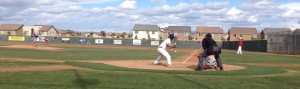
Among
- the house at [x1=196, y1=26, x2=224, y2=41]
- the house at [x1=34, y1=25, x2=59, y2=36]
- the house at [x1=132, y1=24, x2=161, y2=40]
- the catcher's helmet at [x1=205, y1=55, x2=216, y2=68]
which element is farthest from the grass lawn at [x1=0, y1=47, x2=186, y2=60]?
the house at [x1=34, y1=25, x2=59, y2=36]

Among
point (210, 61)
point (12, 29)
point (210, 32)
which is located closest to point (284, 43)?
point (210, 61)

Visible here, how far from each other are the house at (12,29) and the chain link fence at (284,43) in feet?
297

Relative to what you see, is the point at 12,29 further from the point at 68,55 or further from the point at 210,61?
the point at 210,61

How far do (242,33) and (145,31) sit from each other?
96.8 feet

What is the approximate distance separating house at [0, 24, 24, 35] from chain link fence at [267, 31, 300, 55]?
90473 millimetres

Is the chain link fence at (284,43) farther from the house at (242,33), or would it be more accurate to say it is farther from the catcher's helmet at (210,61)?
the house at (242,33)

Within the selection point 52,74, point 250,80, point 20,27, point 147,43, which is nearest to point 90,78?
point 52,74

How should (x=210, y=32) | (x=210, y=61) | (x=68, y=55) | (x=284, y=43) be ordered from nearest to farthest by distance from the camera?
(x=210, y=61), (x=68, y=55), (x=284, y=43), (x=210, y=32)

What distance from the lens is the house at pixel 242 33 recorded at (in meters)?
119

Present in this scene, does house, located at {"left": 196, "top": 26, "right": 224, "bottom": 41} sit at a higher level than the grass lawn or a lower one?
higher

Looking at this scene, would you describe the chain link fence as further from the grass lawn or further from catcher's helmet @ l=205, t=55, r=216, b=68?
catcher's helmet @ l=205, t=55, r=216, b=68

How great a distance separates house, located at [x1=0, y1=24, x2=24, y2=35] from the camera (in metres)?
122

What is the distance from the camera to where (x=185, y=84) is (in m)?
10.2

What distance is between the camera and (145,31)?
4840 inches
